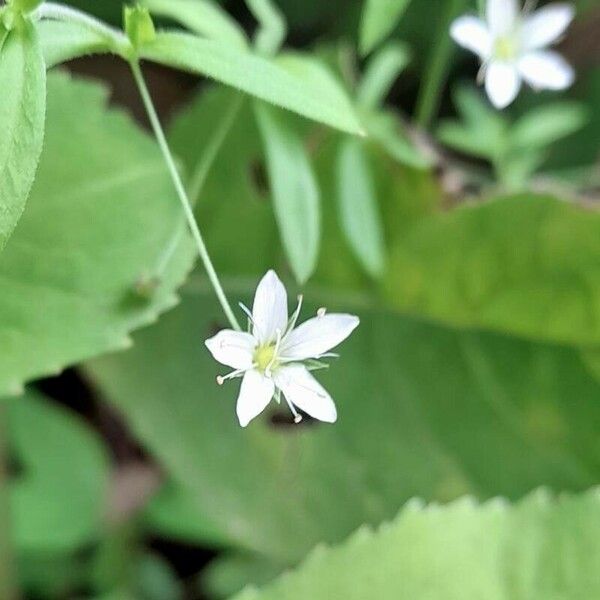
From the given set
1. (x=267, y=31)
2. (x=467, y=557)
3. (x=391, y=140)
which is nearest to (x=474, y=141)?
(x=391, y=140)

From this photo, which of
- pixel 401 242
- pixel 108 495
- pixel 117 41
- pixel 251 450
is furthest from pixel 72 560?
pixel 117 41

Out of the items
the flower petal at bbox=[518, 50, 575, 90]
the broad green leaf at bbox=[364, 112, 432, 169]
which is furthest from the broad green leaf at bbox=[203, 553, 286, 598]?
the flower petal at bbox=[518, 50, 575, 90]

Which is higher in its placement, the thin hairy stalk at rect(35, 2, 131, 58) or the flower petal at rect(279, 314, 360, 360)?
the thin hairy stalk at rect(35, 2, 131, 58)

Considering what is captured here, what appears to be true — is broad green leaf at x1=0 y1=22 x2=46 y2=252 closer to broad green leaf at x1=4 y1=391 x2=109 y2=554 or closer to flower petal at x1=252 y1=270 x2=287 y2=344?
flower petal at x1=252 y1=270 x2=287 y2=344

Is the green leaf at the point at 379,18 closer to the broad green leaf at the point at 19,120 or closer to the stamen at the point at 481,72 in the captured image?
the stamen at the point at 481,72

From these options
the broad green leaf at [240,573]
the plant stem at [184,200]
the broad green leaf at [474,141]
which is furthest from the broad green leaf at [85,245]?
the broad green leaf at [240,573]

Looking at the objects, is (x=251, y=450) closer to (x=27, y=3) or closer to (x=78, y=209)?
(x=78, y=209)
